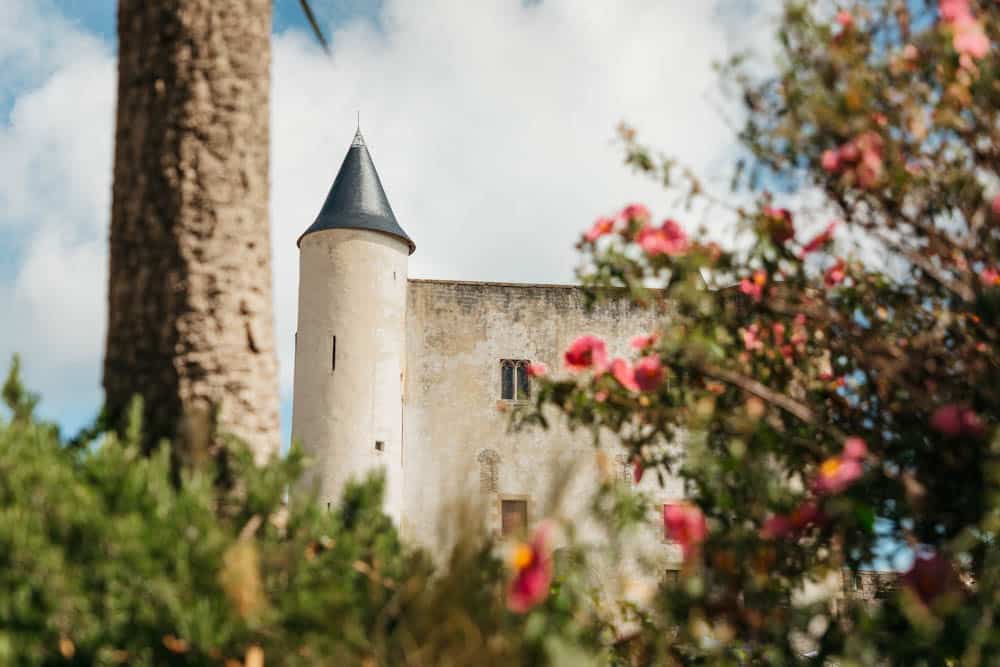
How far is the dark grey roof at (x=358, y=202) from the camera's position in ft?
77.8

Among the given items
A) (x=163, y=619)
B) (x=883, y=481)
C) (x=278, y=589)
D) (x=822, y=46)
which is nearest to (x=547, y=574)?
(x=278, y=589)

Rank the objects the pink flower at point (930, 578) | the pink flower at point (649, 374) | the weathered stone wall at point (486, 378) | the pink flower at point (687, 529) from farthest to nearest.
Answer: the weathered stone wall at point (486, 378), the pink flower at point (649, 374), the pink flower at point (930, 578), the pink flower at point (687, 529)

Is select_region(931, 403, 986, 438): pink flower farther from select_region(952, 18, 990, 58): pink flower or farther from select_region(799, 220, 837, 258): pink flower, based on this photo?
select_region(952, 18, 990, 58): pink flower

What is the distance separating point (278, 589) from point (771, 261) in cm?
241

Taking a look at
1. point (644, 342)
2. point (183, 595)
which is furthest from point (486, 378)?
point (183, 595)

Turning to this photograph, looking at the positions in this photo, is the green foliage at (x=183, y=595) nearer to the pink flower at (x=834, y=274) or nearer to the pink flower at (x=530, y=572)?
the pink flower at (x=530, y=572)

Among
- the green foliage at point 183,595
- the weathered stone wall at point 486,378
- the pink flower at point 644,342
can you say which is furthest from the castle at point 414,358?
the green foliage at point 183,595

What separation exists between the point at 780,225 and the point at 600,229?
0.81 meters

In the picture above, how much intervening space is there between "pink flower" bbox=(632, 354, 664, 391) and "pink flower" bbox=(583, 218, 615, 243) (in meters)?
0.69

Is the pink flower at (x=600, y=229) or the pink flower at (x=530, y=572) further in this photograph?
the pink flower at (x=600, y=229)

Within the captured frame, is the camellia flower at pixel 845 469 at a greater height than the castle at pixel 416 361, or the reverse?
the castle at pixel 416 361

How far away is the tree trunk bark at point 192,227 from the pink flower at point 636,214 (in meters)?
1.54

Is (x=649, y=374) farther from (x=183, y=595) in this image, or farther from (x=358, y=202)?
(x=358, y=202)

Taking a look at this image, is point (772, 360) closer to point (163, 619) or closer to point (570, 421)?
point (570, 421)
